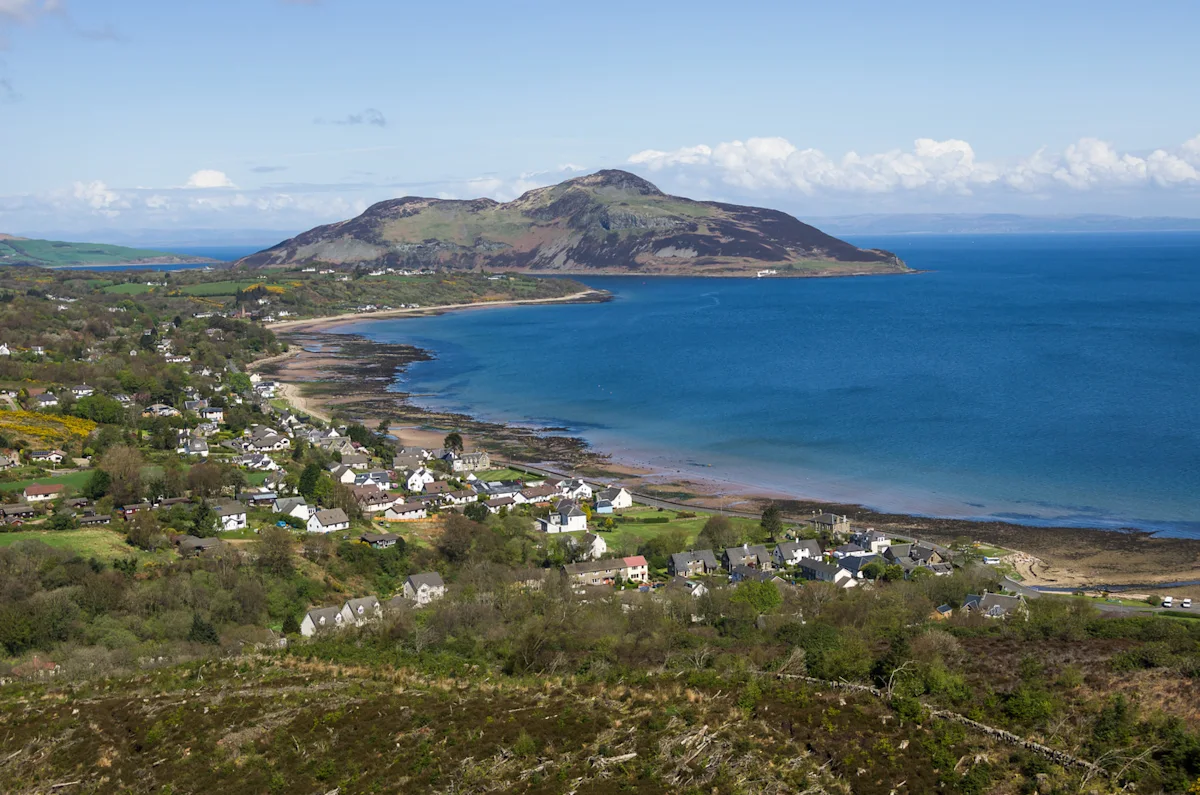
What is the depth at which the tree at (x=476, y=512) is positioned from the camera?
37.8 m

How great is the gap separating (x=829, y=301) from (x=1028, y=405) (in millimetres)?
79601

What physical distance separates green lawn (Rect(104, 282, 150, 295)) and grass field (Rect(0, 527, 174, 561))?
97.6 m

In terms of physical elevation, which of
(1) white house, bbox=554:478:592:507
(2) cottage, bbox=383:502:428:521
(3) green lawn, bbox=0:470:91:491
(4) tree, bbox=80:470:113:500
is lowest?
(2) cottage, bbox=383:502:428:521

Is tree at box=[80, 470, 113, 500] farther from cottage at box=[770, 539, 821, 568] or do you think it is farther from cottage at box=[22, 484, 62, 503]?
cottage at box=[770, 539, 821, 568]

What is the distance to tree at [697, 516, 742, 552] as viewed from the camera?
34.8 meters

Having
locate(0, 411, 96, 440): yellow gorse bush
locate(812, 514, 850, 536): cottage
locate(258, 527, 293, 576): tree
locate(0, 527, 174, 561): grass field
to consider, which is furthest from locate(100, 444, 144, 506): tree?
locate(812, 514, 850, 536): cottage

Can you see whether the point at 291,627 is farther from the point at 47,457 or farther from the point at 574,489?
the point at 47,457

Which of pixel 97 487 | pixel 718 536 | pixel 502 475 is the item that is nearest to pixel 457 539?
pixel 718 536

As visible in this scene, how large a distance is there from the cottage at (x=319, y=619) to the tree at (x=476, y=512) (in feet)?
36.5

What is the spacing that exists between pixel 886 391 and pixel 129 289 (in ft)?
328

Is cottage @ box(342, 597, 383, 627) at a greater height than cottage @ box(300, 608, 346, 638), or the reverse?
cottage @ box(342, 597, 383, 627)

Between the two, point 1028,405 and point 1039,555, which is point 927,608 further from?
point 1028,405

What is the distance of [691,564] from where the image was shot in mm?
33094

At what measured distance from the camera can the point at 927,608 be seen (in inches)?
1025
